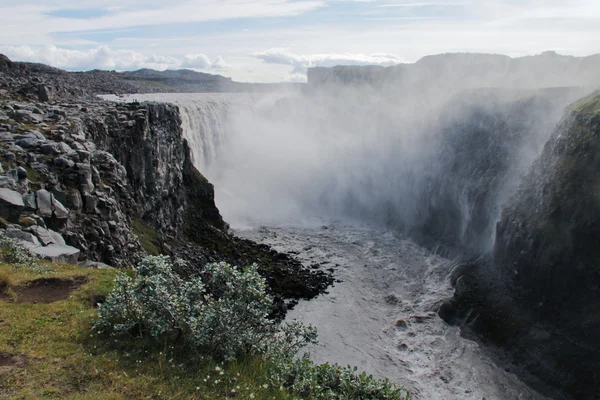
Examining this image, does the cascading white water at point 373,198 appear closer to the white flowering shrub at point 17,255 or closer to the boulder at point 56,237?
the boulder at point 56,237

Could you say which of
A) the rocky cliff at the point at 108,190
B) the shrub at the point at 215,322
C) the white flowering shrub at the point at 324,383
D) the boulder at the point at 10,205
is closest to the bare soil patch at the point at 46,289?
the rocky cliff at the point at 108,190

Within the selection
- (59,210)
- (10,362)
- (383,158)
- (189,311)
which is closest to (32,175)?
(59,210)

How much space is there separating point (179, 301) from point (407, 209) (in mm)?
43399

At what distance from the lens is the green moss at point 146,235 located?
27.2 meters

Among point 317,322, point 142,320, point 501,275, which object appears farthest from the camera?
point 501,275

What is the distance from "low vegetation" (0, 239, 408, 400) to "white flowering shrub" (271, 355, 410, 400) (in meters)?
0.02

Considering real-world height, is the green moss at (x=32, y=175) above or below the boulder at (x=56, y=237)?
above

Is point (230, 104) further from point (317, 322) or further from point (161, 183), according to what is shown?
point (317, 322)

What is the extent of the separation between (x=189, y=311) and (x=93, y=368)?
7.84 ft

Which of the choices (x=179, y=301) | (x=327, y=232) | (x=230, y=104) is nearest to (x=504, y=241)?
(x=327, y=232)

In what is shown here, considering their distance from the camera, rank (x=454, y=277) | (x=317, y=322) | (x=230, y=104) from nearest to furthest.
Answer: (x=317, y=322), (x=454, y=277), (x=230, y=104)

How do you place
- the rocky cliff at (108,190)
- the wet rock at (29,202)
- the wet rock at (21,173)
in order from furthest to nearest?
1. the wet rock at (21,173)
2. the rocky cliff at (108,190)
3. the wet rock at (29,202)

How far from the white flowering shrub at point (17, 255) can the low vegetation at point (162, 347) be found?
133cm

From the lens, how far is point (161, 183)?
34.3 meters
